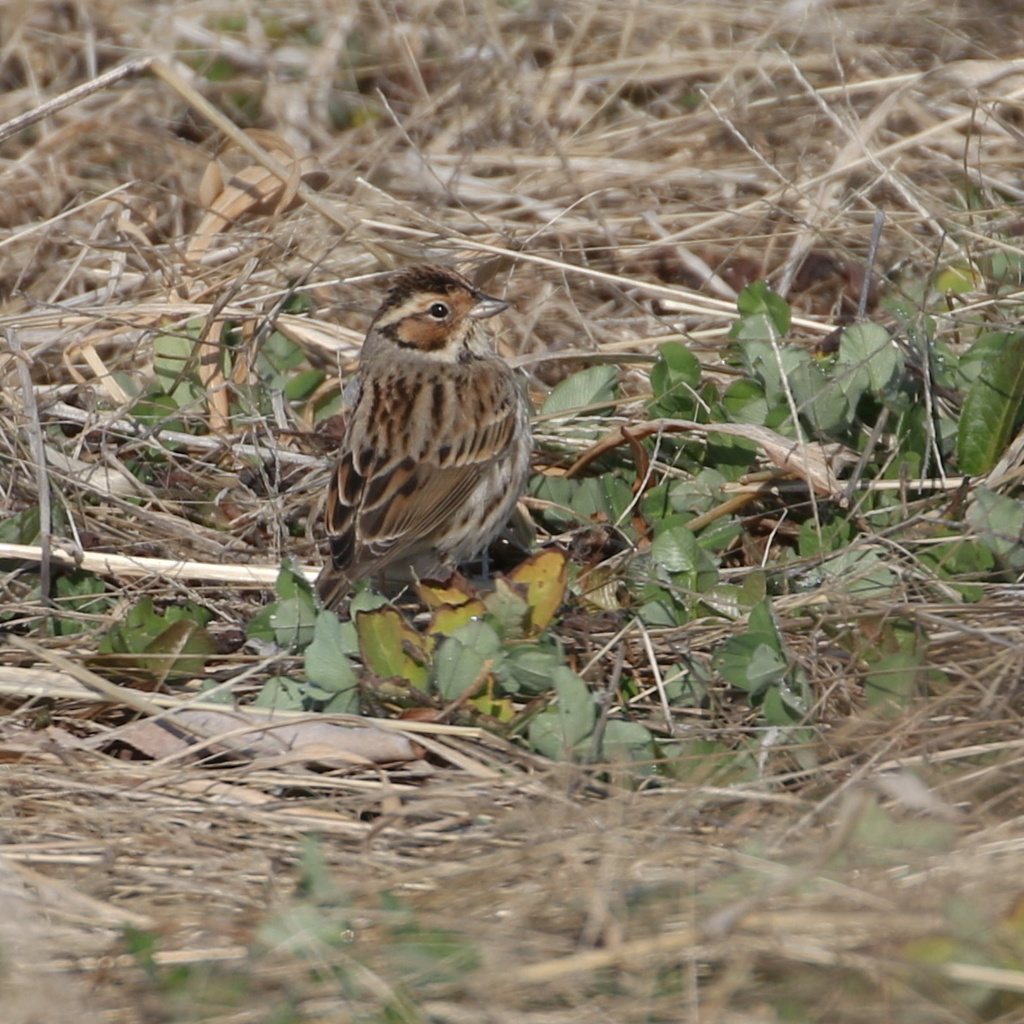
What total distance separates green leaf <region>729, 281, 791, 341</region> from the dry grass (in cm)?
38

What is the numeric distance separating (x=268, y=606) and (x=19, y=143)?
396 cm

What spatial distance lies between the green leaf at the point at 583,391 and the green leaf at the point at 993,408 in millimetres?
1129

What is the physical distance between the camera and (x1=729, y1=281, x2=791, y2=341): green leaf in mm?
4707

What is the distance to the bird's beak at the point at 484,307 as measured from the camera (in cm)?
488

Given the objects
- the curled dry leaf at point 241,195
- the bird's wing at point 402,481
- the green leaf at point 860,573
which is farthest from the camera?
the curled dry leaf at point 241,195


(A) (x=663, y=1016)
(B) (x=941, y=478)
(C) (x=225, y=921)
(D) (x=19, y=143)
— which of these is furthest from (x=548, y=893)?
(D) (x=19, y=143)

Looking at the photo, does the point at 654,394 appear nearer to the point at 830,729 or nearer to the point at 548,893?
the point at 830,729

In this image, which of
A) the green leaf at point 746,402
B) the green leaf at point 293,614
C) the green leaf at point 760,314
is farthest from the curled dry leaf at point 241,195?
the green leaf at point 293,614

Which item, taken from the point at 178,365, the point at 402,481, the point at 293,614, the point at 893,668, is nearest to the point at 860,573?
the point at 893,668

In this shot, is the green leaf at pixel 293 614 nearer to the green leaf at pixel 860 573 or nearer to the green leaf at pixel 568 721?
the green leaf at pixel 568 721

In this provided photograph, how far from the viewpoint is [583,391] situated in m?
4.91

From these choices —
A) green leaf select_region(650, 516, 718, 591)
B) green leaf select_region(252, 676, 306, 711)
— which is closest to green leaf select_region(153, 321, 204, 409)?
green leaf select_region(252, 676, 306, 711)

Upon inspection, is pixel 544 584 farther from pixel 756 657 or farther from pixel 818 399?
pixel 818 399

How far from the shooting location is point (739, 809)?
3.17 m
